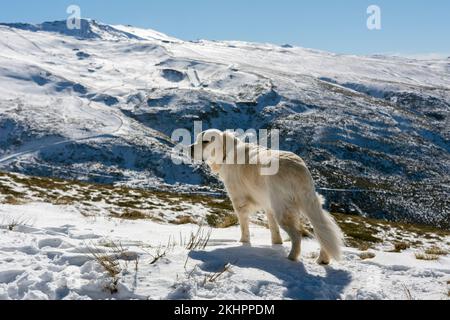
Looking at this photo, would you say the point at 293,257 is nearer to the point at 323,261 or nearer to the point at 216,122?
the point at 323,261

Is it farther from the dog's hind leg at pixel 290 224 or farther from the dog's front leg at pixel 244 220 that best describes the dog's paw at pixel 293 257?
the dog's front leg at pixel 244 220

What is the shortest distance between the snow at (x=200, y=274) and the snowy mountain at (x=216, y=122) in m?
56.8

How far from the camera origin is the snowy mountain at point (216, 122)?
226 ft

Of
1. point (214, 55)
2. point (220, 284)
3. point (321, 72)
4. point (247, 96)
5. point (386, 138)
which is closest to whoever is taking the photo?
point (220, 284)

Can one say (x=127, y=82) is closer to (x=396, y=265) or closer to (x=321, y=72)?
(x=321, y=72)

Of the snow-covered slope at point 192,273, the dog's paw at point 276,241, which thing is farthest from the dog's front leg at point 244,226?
the snow-covered slope at point 192,273

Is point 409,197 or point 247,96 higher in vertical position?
point 247,96

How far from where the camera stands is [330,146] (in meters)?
88.6

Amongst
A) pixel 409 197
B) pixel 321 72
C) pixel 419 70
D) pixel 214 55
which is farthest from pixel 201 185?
pixel 419 70

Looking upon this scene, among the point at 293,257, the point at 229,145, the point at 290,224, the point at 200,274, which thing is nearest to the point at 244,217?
the point at 229,145

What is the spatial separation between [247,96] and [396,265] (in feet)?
360

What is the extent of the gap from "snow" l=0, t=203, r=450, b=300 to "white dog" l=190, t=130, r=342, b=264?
42 centimetres

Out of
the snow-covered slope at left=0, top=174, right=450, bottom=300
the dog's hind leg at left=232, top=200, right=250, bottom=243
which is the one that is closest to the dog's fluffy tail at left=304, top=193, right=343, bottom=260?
the snow-covered slope at left=0, top=174, right=450, bottom=300
